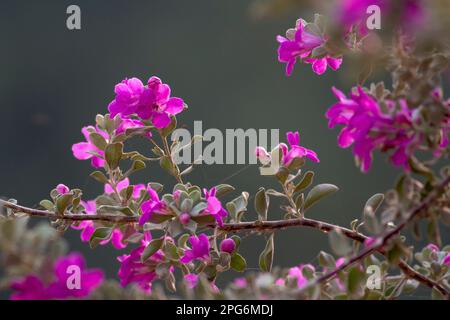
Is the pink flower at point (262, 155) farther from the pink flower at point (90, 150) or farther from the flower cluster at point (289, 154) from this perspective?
the pink flower at point (90, 150)

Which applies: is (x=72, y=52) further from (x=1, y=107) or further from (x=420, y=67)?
(x=420, y=67)

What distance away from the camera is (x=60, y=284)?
590 mm

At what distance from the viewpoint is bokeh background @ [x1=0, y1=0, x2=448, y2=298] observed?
3.31 metres

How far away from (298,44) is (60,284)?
1.69ft

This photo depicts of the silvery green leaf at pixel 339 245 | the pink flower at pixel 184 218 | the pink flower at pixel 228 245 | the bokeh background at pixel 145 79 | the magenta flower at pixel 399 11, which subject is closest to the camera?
the magenta flower at pixel 399 11

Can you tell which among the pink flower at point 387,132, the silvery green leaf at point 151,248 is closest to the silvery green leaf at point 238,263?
the silvery green leaf at point 151,248

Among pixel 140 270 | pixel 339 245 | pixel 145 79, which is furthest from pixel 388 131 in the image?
pixel 145 79

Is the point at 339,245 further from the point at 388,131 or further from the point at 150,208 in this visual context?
the point at 150,208

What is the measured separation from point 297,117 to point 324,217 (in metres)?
0.57

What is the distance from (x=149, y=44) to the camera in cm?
360

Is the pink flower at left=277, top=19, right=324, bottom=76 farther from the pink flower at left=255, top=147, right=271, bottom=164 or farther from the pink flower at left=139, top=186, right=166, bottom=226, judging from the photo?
the pink flower at left=139, top=186, right=166, bottom=226

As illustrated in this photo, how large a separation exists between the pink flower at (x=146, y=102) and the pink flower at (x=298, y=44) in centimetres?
19

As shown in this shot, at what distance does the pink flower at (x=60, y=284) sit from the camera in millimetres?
574

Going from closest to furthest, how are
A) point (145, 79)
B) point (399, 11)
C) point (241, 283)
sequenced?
point (399, 11) → point (241, 283) → point (145, 79)
